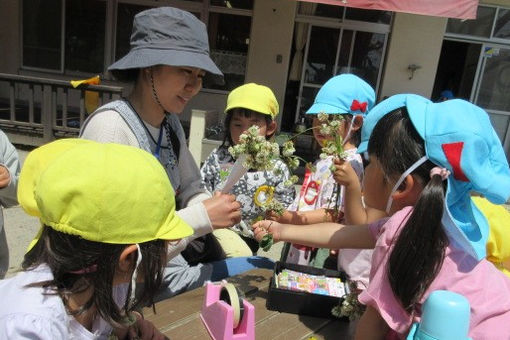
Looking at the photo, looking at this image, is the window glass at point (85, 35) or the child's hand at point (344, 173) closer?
the child's hand at point (344, 173)

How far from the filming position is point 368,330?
130 centimetres

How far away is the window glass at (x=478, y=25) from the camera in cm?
830

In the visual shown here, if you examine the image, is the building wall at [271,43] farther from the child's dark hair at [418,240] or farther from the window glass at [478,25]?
the child's dark hair at [418,240]

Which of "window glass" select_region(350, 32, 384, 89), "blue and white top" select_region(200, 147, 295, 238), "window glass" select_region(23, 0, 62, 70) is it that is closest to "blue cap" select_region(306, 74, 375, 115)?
"blue and white top" select_region(200, 147, 295, 238)

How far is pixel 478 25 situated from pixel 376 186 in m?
8.63

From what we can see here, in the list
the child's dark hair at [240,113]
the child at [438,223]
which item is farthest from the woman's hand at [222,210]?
the child's dark hair at [240,113]

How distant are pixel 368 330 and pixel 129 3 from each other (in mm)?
9044

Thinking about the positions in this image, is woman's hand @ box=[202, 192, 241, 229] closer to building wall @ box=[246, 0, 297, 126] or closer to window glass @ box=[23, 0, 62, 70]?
building wall @ box=[246, 0, 297, 126]

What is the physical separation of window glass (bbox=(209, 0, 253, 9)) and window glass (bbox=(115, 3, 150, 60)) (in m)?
1.63

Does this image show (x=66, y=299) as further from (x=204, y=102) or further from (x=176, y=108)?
(x=204, y=102)

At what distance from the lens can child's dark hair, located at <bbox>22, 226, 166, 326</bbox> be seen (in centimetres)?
104

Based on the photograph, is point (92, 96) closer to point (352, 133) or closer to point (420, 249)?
point (352, 133)

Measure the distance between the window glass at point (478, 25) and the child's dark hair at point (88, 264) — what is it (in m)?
8.93

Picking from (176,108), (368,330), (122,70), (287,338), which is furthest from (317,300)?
(122,70)
